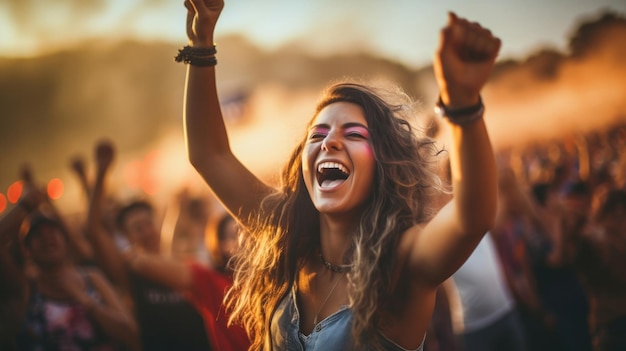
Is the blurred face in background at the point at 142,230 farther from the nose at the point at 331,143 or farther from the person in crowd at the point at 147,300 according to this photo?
the nose at the point at 331,143

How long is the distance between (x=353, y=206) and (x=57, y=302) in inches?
90.8

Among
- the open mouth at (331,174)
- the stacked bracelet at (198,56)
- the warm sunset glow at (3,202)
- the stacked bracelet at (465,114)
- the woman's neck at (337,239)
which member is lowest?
the warm sunset glow at (3,202)

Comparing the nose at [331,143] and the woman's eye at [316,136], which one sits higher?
the woman's eye at [316,136]

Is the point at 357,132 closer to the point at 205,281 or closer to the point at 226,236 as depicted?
the point at 205,281

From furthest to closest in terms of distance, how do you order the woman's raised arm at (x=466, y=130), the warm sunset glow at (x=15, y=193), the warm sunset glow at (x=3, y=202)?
the warm sunset glow at (x=3, y=202) → the warm sunset glow at (x=15, y=193) → the woman's raised arm at (x=466, y=130)

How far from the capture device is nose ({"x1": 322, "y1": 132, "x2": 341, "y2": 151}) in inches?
68.5

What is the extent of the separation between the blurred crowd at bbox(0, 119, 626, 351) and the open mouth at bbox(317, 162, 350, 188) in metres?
0.86

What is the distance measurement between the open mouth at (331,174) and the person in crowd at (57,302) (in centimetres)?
189

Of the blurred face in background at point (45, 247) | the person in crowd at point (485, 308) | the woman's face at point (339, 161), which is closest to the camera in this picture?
the woman's face at point (339, 161)

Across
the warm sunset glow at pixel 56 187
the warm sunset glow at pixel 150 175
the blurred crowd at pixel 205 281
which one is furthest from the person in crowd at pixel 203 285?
the warm sunset glow at pixel 150 175

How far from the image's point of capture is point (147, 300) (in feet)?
12.5

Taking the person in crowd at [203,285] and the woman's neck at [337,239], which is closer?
the woman's neck at [337,239]

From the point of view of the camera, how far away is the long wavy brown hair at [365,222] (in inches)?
62.2

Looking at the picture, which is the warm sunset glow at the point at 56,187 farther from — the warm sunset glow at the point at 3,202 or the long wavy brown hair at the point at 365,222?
the long wavy brown hair at the point at 365,222
